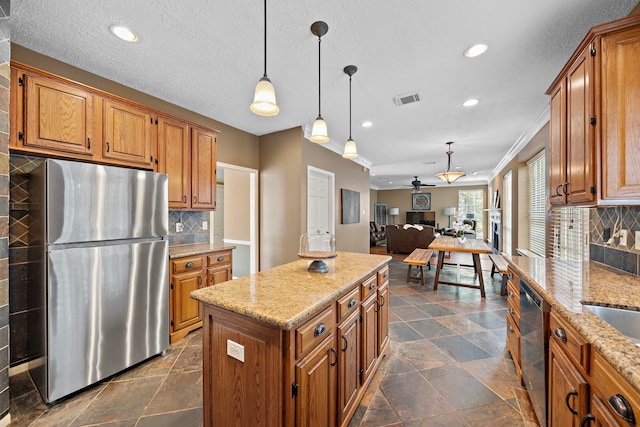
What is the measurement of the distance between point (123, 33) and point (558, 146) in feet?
10.9

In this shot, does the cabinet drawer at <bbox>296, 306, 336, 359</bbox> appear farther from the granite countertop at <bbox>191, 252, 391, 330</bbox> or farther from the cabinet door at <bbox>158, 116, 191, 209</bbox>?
the cabinet door at <bbox>158, 116, 191, 209</bbox>

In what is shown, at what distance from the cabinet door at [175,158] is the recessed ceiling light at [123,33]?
2.39ft

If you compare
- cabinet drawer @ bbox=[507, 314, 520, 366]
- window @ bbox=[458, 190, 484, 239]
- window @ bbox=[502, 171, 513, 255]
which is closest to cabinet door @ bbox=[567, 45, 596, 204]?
cabinet drawer @ bbox=[507, 314, 520, 366]

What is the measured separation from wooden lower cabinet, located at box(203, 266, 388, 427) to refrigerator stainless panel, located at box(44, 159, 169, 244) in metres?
1.32

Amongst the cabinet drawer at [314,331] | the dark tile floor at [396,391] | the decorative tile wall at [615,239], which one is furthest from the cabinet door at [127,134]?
the decorative tile wall at [615,239]

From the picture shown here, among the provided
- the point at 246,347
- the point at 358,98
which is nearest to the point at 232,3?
the point at 358,98

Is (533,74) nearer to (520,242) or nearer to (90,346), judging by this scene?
(520,242)

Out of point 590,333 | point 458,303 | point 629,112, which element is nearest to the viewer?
point 590,333

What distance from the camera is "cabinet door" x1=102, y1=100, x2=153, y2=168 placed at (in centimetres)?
216

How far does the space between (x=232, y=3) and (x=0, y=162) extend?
1.69m

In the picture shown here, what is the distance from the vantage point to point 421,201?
1238 cm

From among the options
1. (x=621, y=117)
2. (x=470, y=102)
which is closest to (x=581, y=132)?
(x=621, y=117)

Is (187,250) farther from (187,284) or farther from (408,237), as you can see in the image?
(408,237)

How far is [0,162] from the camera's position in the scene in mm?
1515
